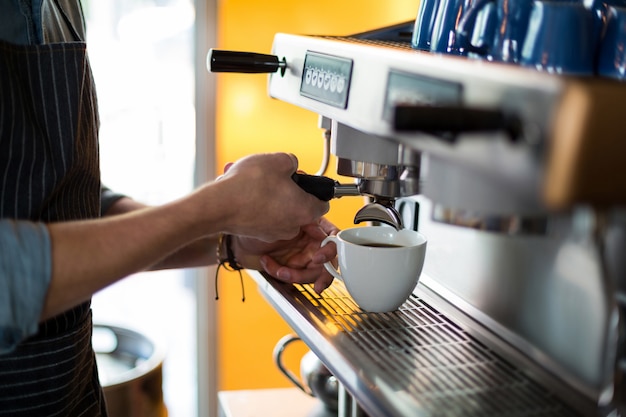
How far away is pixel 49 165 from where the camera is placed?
0.83 m

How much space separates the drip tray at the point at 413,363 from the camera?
636 millimetres

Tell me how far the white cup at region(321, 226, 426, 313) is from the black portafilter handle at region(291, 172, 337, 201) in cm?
6

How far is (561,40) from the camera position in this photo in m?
0.58

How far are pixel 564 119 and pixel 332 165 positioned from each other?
1420 mm

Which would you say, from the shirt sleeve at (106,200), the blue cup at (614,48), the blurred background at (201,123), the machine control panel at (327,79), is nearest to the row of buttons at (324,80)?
the machine control panel at (327,79)

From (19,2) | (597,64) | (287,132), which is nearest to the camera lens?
(597,64)

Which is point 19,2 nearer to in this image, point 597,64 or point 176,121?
point 597,64

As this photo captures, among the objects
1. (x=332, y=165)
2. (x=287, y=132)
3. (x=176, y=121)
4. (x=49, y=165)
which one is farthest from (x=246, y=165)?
(x=176, y=121)

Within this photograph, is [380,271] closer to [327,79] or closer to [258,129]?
[327,79]

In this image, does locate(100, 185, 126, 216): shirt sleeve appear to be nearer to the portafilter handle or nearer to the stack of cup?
the portafilter handle

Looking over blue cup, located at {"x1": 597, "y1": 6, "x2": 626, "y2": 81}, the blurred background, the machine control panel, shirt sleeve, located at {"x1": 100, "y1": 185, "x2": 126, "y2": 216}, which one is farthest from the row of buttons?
the blurred background

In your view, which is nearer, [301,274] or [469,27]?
[469,27]

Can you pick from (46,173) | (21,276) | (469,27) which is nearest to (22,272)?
(21,276)

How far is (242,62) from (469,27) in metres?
0.32
